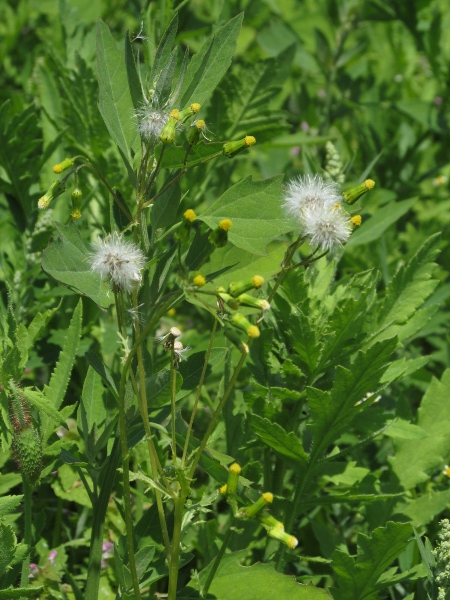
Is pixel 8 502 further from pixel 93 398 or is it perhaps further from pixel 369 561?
pixel 369 561

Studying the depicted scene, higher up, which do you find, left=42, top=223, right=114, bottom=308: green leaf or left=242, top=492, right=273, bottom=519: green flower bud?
left=42, top=223, right=114, bottom=308: green leaf

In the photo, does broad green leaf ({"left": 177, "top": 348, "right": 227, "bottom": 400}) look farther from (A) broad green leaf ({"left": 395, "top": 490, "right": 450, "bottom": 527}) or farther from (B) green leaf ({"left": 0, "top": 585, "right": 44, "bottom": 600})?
(A) broad green leaf ({"left": 395, "top": 490, "right": 450, "bottom": 527})

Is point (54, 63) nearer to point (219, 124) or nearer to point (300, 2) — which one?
point (219, 124)

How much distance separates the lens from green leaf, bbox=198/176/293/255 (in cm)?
141

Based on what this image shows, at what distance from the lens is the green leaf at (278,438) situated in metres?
1.64

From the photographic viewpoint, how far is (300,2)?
447 cm

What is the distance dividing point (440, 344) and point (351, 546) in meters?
0.88

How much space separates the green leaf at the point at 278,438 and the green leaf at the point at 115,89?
0.61m

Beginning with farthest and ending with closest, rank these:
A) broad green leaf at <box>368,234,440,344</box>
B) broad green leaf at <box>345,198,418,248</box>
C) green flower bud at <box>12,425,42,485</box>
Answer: broad green leaf at <box>345,198,418,248</box> < broad green leaf at <box>368,234,440,344</box> < green flower bud at <box>12,425,42,485</box>

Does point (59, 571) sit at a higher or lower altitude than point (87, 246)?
lower

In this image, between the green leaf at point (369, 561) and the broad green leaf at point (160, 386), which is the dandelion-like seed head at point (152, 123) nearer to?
the broad green leaf at point (160, 386)

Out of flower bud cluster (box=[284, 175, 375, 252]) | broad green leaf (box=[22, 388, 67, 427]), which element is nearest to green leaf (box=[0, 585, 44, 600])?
broad green leaf (box=[22, 388, 67, 427])

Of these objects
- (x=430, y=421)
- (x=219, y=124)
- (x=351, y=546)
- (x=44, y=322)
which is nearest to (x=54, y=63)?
(x=219, y=124)

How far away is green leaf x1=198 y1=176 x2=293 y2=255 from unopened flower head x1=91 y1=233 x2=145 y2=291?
7.3 inches
